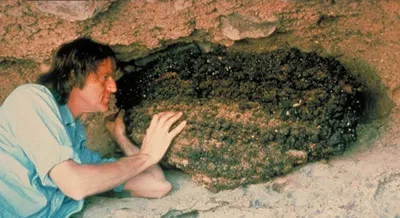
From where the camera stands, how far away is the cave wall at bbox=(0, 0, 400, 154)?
238 centimetres

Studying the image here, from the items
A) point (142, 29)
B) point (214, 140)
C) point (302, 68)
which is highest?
point (142, 29)

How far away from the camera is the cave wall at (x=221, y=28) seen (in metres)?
2.38

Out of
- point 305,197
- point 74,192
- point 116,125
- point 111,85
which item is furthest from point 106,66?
point 305,197

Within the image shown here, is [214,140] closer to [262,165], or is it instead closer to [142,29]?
[262,165]

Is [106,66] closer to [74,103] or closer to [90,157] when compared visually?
[74,103]

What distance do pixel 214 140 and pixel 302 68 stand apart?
0.44 meters

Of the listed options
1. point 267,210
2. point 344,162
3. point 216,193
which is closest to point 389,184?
point 344,162

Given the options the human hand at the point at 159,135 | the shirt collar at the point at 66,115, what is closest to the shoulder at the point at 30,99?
the shirt collar at the point at 66,115

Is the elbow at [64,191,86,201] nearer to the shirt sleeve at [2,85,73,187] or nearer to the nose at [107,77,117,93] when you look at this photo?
the shirt sleeve at [2,85,73,187]

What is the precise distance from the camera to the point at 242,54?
2641 mm

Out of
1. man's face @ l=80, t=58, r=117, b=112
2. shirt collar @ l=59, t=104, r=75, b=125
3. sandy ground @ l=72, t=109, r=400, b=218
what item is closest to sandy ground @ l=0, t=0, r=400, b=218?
sandy ground @ l=72, t=109, r=400, b=218

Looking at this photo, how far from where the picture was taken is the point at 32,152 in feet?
7.54

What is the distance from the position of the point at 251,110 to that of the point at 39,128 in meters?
0.79

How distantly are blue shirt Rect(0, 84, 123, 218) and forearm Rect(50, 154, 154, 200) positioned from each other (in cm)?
3
